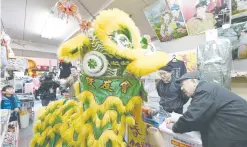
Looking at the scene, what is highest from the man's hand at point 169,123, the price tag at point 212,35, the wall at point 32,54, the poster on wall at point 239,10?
the wall at point 32,54

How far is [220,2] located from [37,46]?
27.0ft

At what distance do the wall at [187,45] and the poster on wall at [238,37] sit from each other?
95mm

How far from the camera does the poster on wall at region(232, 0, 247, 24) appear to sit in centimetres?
173

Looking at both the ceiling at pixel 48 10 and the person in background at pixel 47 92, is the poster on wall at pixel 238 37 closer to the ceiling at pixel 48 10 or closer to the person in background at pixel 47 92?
the ceiling at pixel 48 10

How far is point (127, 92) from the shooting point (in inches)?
28.2

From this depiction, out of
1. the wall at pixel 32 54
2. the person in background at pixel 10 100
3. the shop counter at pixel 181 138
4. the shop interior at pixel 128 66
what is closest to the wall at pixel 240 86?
the shop interior at pixel 128 66

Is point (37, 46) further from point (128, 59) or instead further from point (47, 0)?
point (128, 59)

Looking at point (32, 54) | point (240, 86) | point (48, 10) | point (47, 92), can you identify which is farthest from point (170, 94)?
point (32, 54)

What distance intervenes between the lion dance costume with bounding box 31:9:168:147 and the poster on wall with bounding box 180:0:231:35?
1.47 meters

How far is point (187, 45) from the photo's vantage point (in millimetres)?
2369

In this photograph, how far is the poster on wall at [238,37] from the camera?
5.93ft

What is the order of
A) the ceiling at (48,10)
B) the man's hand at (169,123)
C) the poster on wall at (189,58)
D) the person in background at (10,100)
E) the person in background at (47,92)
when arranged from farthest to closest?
1. the person in background at (47,92)
2. the person in background at (10,100)
3. the ceiling at (48,10)
4. the poster on wall at (189,58)
5. the man's hand at (169,123)

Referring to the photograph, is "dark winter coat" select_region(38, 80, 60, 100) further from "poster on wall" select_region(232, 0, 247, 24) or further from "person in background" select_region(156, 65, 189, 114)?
"poster on wall" select_region(232, 0, 247, 24)

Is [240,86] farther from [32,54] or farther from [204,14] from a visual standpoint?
[32,54]
